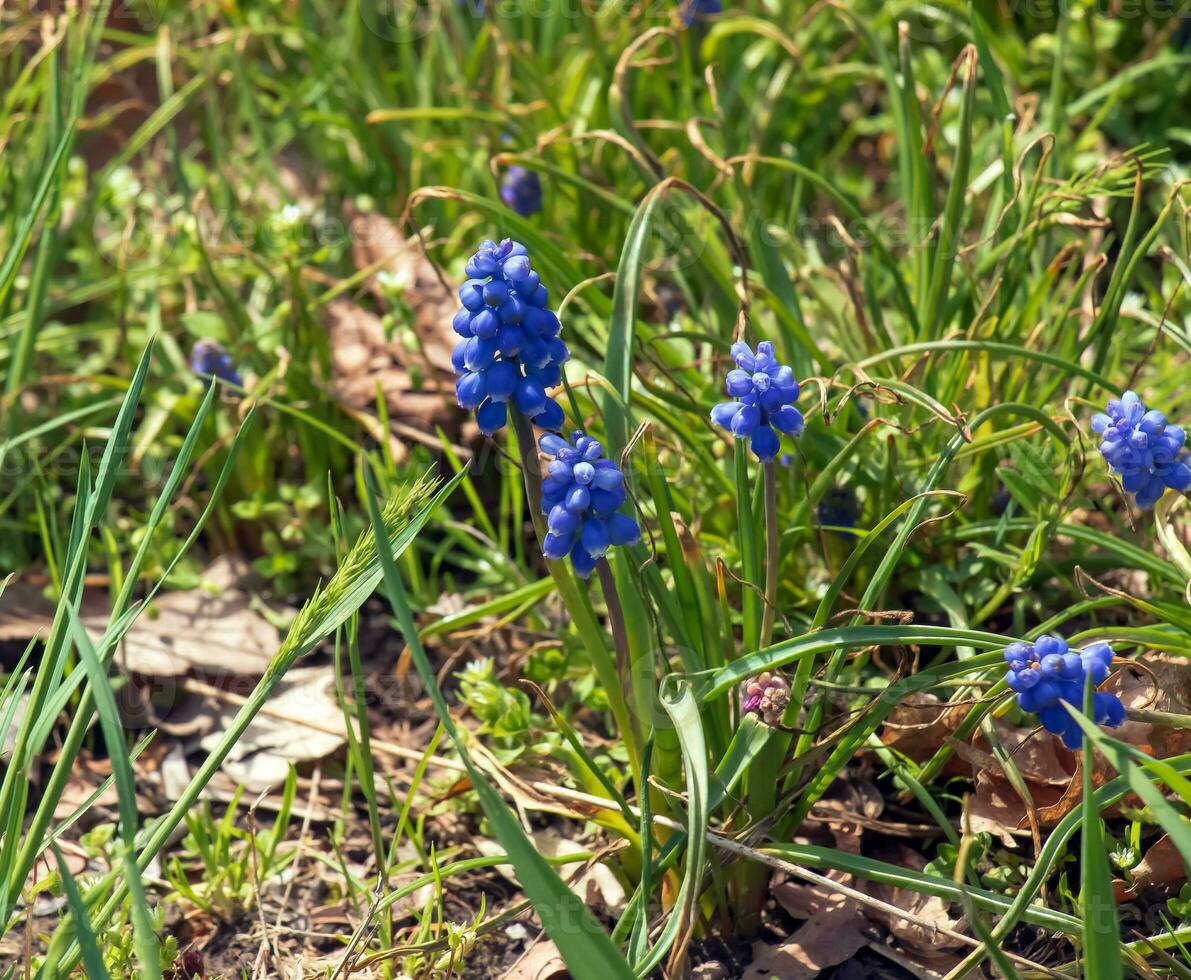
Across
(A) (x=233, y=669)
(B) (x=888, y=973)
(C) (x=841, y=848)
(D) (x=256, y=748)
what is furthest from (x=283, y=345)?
(B) (x=888, y=973)

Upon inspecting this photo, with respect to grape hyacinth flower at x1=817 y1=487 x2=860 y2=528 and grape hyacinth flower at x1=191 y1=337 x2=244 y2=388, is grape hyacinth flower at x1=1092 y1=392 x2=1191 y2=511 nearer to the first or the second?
grape hyacinth flower at x1=817 y1=487 x2=860 y2=528

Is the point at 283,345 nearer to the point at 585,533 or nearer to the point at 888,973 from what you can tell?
the point at 585,533

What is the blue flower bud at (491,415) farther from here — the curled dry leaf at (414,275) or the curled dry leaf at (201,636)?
the curled dry leaf at (414,275)

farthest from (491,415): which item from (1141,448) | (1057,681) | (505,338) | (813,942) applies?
(813,942)

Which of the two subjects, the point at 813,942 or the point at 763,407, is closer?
the point at 763,407

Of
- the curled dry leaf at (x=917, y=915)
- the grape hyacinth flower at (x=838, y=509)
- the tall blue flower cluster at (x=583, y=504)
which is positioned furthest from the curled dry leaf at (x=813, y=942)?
the tall blue flower cluster at (x=583, y=504)

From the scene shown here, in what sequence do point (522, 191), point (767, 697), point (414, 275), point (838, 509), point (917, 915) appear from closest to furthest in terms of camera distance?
point (767, 697) → point (917, 915) → point (838, 509) → point (522, 191) → point (414, 275)

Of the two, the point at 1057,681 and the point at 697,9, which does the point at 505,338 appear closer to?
the point at 1057,681
